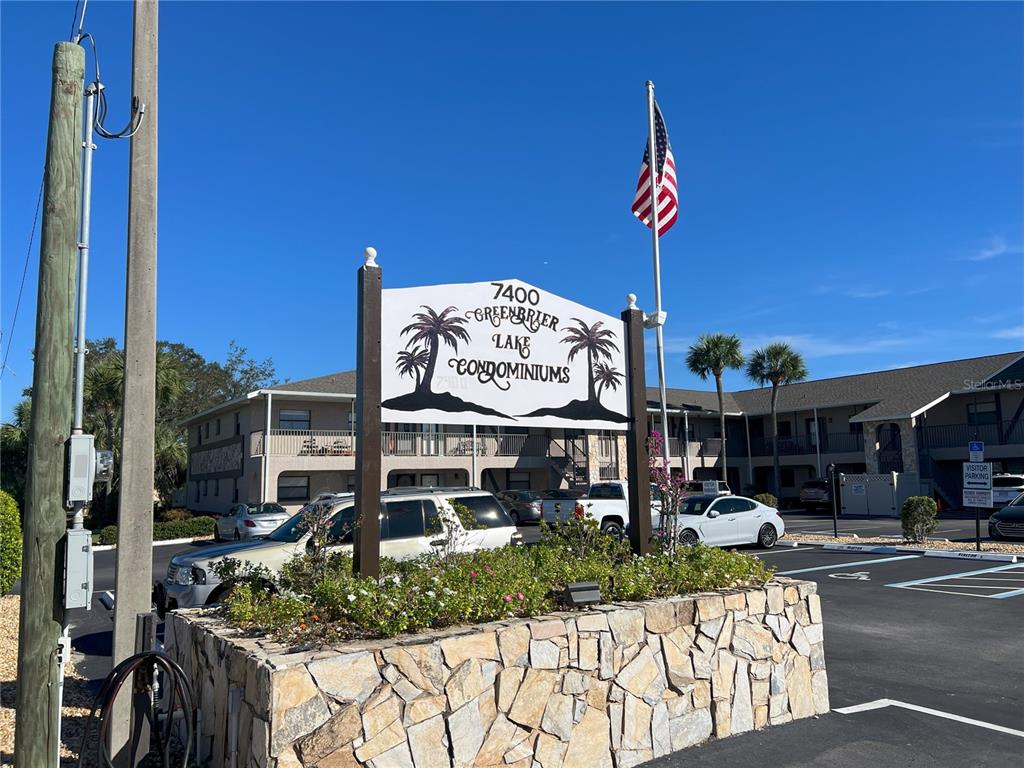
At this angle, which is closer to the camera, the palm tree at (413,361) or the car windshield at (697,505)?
the palm tree at (413,361)

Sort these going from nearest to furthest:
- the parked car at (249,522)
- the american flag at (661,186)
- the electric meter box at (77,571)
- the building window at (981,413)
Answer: the electric meter box at (77,571) → the american flag at (661,186) → the parked car at (249,522) → the building window at (981,413)

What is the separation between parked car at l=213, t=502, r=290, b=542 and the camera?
24.6 meters

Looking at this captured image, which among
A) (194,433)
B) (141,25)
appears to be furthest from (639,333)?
(194,433)

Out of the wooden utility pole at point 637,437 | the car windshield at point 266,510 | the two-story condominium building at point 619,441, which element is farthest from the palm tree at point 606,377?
the two-story condominium building at point 619,441

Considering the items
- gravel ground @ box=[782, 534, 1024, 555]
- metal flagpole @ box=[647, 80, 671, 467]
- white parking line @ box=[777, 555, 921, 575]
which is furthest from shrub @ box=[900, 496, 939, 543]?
metal flagpole @ box=[647, 80, 671, 467]

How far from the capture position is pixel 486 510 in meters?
11.5

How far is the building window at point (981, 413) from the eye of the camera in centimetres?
3581

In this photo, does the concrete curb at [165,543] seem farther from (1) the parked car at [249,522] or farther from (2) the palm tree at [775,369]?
(2) the palm tree at [775,369]

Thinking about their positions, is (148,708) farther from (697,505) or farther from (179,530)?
(179,530)

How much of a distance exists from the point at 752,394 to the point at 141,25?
1839 inches

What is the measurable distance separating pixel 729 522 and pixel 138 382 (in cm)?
1704

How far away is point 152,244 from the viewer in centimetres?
587

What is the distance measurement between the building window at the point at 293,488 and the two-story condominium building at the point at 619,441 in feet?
0.20

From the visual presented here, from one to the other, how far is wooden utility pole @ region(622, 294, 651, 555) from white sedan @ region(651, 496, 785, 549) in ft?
39.4
